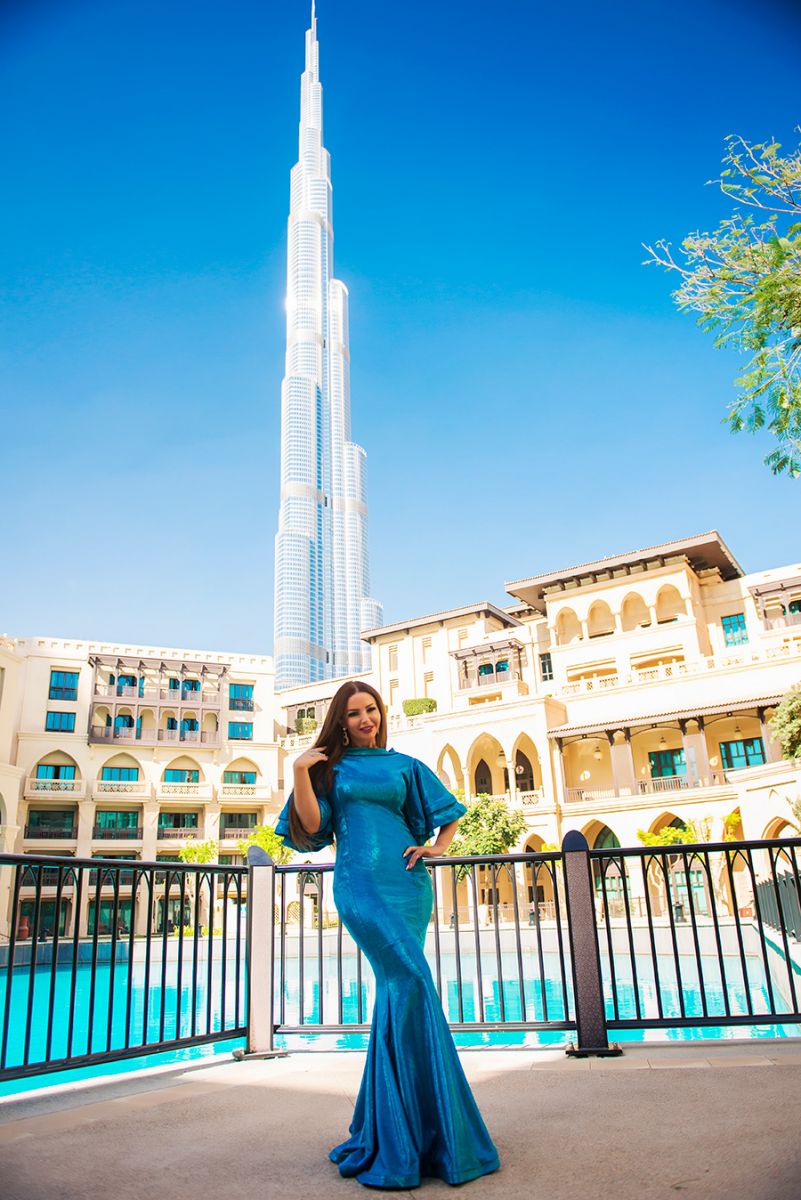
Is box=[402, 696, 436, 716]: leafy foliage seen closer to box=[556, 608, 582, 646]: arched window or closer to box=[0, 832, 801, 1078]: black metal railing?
box=[556, 608, 582, 646]: arched window

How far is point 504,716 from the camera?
3092cm

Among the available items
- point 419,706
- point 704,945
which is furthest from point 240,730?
point 704,945

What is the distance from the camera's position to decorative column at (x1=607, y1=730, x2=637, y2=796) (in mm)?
27673

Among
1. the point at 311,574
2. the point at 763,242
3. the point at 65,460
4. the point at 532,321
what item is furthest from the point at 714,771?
the point at 311,574

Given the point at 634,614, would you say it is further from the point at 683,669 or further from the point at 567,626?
the point at 683,669

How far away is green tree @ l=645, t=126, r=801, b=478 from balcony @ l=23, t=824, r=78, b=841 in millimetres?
35872

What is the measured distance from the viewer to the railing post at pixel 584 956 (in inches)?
166

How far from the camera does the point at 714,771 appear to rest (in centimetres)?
2836

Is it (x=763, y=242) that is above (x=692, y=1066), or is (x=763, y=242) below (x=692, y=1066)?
above

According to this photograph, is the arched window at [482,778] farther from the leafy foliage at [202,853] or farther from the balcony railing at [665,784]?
the leafy foliage at [202,853]

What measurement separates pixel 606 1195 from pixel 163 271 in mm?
21818

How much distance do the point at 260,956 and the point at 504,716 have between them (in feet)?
87.8

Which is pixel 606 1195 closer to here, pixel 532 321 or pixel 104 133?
pixel 104 133

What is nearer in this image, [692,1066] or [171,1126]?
[171,1126]
